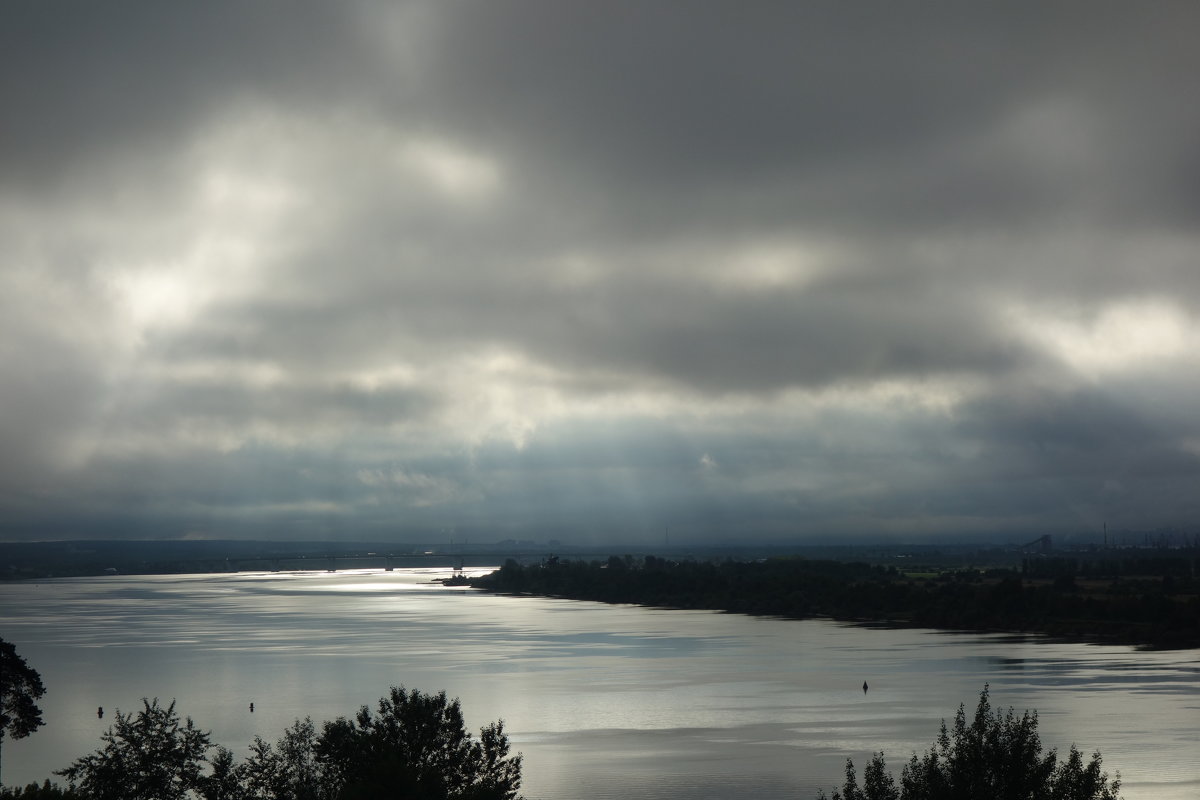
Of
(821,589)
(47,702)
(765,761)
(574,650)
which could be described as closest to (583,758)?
(765,761)

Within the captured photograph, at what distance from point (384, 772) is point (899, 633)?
7357 centimetres

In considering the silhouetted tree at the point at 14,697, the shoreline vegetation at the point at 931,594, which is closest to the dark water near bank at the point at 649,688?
the silhouetted tree at the point at 14,697

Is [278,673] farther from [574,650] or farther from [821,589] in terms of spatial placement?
[821,589]

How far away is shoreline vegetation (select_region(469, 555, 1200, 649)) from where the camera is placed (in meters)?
84.5

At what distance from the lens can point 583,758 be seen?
38594 mm

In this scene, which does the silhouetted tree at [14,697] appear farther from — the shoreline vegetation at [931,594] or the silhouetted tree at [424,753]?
the shoreline vegetation at [931,594]

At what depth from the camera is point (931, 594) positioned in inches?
4144

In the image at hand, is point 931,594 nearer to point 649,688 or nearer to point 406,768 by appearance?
point 649,688

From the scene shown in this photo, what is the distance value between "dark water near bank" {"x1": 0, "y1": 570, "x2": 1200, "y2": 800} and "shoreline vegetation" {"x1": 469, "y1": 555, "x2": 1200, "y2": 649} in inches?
308

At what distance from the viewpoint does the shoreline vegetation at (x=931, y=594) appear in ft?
277

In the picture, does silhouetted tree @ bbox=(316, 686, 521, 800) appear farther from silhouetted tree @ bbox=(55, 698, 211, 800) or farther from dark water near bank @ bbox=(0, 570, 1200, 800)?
dark water near bank @ bbox=(0, 570, 1200, 800)

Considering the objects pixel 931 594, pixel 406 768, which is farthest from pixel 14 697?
pixel 931 594

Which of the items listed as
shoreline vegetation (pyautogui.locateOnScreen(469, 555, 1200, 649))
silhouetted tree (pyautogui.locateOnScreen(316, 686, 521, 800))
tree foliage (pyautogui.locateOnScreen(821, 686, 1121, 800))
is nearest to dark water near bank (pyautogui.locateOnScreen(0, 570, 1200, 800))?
shoreline vegetation (pyautogui.locateOnScreen(469, 555, 1200, 649))

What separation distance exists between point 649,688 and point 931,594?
55.9m
